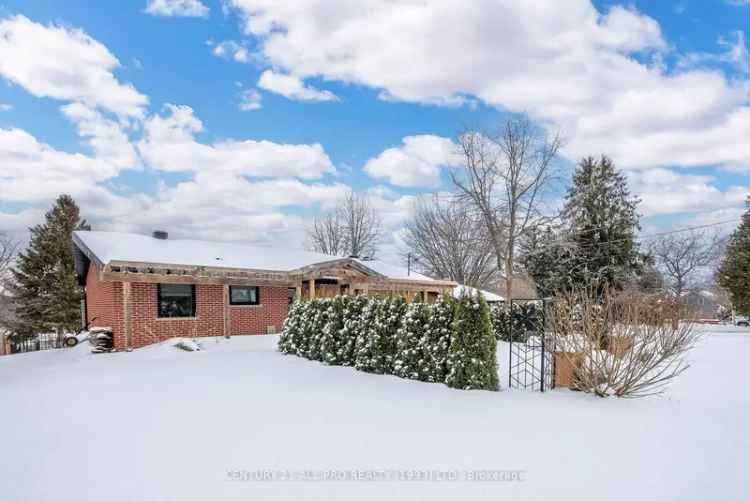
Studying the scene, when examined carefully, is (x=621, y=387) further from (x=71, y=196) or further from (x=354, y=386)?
(x=71, y=196)

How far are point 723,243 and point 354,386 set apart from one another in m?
41.0

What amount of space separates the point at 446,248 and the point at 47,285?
25.0 metres

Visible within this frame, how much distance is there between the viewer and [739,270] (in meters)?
24.8

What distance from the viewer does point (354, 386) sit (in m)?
7.39

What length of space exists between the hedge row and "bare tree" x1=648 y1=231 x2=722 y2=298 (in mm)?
36851

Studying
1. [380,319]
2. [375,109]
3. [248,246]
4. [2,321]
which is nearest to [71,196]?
[2,321]

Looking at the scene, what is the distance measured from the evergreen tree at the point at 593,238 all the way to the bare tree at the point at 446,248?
19.8 feet

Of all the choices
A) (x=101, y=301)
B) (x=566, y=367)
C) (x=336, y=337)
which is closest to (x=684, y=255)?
(x=566, y=367)

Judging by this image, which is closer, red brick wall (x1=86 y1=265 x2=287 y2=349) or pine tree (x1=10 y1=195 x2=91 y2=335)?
red brick wall (x1=86 y1=265 x2=287 y2=349)

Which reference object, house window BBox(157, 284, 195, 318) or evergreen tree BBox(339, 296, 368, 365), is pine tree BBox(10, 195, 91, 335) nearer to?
house window BBox(157, 284, 195, 318)

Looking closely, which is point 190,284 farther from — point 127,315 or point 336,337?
point 336,337

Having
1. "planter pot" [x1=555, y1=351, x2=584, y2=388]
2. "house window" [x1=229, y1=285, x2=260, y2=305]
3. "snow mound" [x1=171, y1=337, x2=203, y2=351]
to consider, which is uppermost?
"house window" [x1=229, y1=285, x2=260, y2=305]

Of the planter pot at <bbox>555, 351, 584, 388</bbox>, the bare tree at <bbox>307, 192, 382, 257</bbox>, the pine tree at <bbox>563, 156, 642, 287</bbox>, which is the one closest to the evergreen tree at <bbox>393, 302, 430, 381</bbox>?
the planter pot at <bbox>555, 351, 584, 388</bbox>

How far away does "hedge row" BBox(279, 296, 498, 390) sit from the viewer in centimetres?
687
